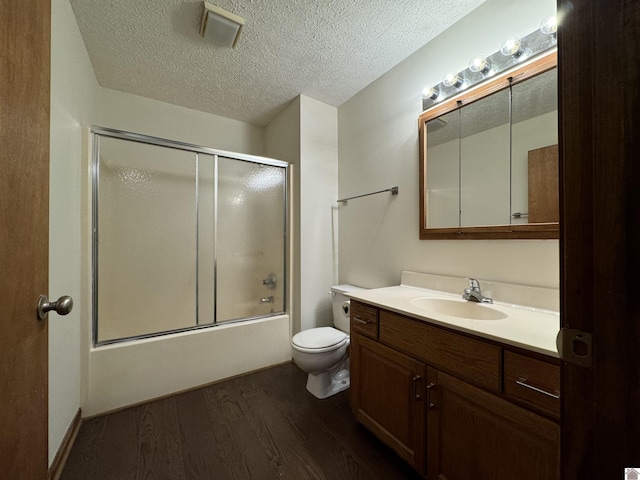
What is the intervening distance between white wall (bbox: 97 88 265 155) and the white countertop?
7.64 ft

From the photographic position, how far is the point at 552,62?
1147 mm

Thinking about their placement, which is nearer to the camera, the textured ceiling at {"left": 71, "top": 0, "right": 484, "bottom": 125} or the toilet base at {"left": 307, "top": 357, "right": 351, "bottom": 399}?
the textured ceiling at {"left": 71, "top": 0, "right": 484, "bottom": 125}

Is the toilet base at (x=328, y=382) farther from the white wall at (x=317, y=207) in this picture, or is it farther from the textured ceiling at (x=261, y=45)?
the textured ceiling at (x=261, y=45)

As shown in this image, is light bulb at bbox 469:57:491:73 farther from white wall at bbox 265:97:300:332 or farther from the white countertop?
white wall at bbox 265:97:300:332

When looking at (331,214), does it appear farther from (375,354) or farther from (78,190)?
(78,190)

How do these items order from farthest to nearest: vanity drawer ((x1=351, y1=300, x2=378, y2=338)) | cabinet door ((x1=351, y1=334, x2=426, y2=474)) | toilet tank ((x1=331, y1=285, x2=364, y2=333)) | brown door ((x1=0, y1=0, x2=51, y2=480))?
1. toilet tank ((x1=331, y1=285, x2=364, y2=333))
2. vanity drawer ((x1=351, y1=300, x2=378, y2=338))
3. cabinet door ((x1=351, y1=334, x2=426, y2=474))
4. brown door ((x1=0, y1=0, x2=51, y2=480))

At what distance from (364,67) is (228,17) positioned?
1014 mm

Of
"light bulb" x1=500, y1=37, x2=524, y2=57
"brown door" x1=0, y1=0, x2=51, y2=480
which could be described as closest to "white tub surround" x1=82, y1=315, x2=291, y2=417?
"brown door" x1=0, y1=0, x2=51, y2=480

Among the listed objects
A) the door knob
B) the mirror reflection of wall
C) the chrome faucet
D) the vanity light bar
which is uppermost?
the vanity light bar

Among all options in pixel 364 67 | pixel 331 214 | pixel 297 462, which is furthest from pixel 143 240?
pixel 364 67

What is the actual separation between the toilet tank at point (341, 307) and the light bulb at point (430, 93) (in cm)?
151

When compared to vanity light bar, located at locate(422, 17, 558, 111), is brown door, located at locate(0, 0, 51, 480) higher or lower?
lower

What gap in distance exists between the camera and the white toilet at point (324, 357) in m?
1.73

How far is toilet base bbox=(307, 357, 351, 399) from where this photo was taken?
72.0 inches
